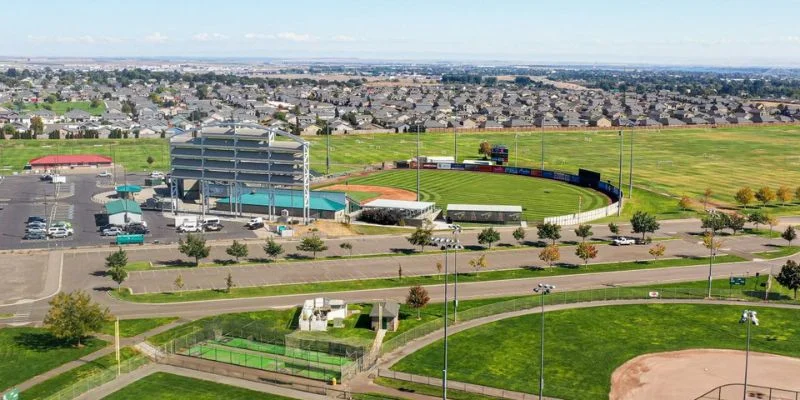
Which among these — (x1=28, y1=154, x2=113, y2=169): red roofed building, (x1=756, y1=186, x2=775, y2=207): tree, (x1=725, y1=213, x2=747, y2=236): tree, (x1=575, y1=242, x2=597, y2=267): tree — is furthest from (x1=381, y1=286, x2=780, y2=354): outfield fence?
(x1=28, y1=154, x2=113, y2=169): red roofed building

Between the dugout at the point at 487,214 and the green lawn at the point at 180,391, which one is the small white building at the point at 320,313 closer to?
the green lawn at the point at 180,391

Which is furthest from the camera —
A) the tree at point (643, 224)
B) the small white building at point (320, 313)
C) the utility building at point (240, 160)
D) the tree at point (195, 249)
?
the utility building at point (240, 160)

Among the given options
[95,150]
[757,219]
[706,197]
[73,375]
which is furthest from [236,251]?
[95,150]

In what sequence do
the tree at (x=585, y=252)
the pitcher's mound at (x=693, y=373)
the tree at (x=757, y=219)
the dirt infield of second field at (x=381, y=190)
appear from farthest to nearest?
the dirt infield of second field at (x=381, y=190) → the tree at (x=757, y=219) → the tree at (x=585, y=252) → the pitcher's mound at (x=693, y=373)

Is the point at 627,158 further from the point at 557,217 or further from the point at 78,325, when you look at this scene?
the point at 78,325

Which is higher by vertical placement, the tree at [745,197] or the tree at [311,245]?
the tree at [745,197]

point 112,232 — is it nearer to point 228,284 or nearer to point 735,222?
point 228,284

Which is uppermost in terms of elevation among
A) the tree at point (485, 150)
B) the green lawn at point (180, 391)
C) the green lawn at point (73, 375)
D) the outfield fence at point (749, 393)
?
the tree at point (485, 150)

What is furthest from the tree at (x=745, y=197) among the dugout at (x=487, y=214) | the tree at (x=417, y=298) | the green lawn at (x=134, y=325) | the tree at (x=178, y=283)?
the green lawn at (x=134, y=325)
